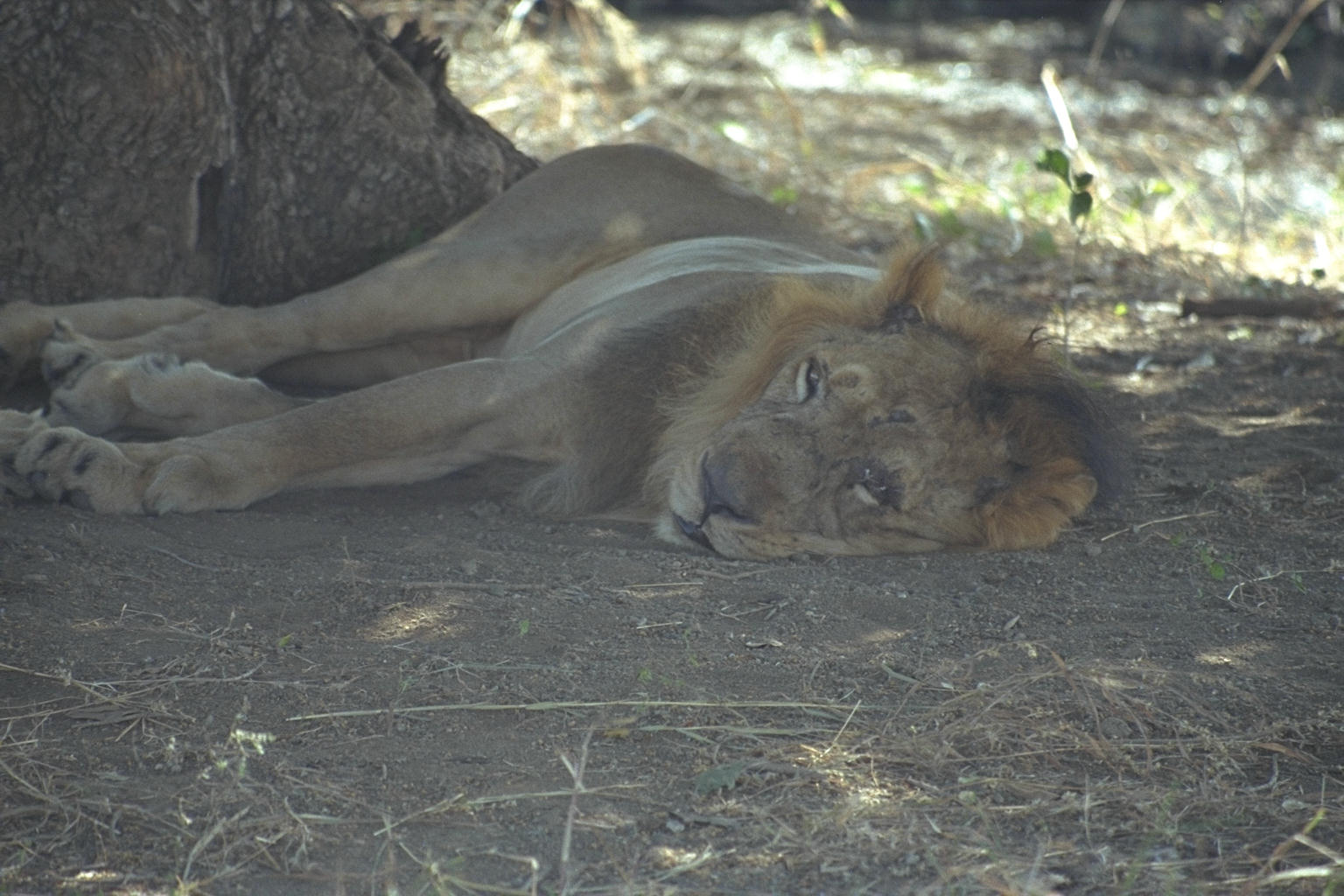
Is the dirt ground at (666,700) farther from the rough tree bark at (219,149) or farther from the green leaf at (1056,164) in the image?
the rough tree bark at (219,149)

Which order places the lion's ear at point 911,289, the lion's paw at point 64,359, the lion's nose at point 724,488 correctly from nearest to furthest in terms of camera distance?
the lion's nose at point 724,488
the lion's ear at point 911,289
the lion's paw at point 64,359

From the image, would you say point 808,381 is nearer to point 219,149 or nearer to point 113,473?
point 113,473

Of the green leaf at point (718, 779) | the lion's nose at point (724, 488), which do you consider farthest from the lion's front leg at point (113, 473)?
the green leaf at point (718, 779)

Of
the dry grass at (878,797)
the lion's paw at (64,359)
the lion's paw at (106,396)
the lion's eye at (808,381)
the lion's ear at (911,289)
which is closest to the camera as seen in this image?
the dry grass at (878,797)

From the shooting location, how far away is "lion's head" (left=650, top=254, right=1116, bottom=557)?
3.08 meters

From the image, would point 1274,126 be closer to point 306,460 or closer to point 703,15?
point 703,15

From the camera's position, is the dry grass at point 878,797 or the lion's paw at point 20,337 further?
the lion's paw at point 20,337

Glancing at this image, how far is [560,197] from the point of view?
4227mm

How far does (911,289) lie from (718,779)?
1567mm

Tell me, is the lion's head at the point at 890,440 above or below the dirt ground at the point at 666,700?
above

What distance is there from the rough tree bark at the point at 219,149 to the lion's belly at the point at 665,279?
0.62 meters

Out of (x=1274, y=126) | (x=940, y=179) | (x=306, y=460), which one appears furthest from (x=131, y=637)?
(x=1274, y=126)

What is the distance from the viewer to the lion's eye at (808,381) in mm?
3191

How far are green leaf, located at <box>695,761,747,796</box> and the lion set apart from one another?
941 millimetres
